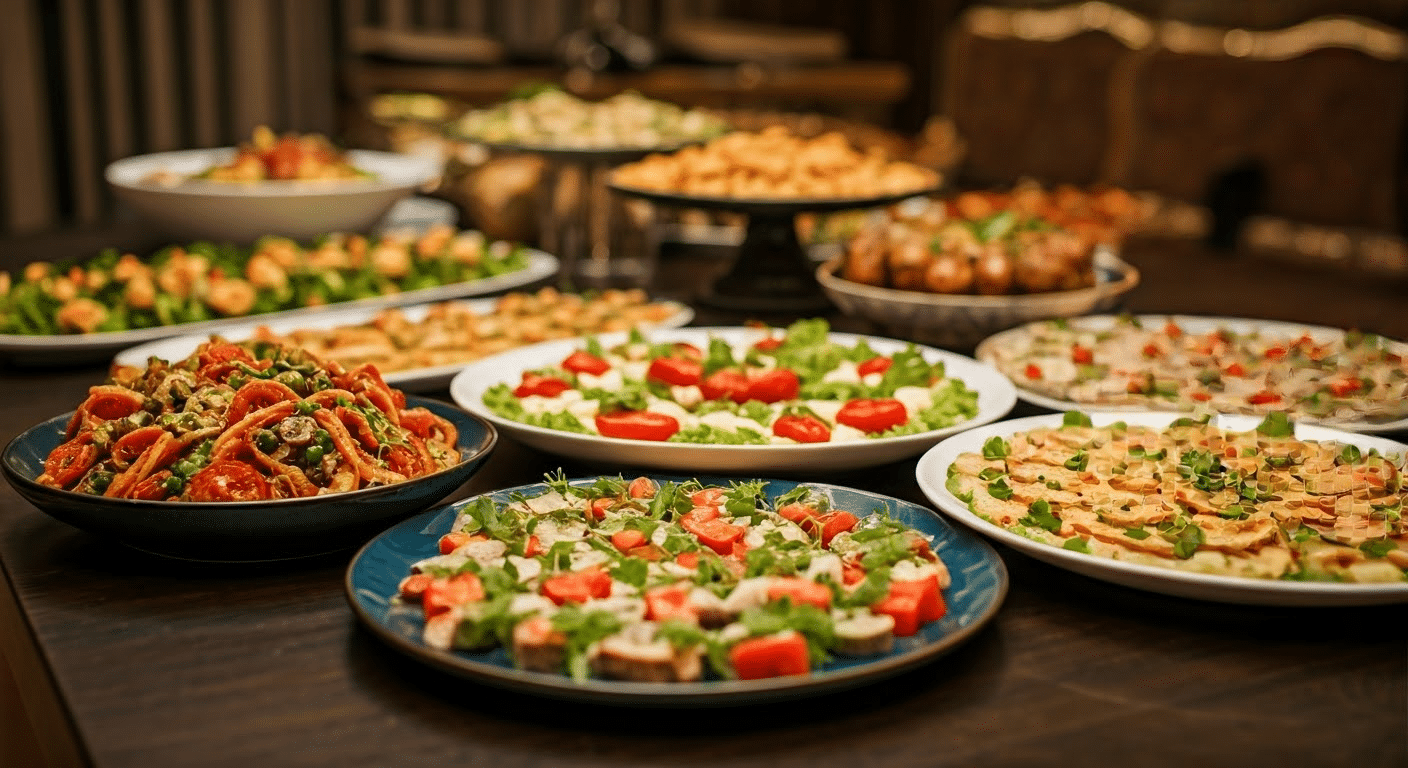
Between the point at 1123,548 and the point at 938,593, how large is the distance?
0.69 ft

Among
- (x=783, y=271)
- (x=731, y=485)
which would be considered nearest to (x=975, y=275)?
(x=783, y=271)

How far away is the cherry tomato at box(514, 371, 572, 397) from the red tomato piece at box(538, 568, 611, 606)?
62 centimetres

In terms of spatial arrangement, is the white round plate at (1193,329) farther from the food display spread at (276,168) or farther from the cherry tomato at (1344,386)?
the food display spread at (276,168)

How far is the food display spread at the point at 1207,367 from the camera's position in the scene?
171cm

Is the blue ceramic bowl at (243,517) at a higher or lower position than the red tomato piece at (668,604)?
lower

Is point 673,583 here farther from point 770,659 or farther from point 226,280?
point 226,280

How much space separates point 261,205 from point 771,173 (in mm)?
1018

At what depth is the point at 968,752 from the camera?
3.23 feet

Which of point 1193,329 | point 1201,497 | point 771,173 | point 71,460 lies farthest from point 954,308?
point 71,460

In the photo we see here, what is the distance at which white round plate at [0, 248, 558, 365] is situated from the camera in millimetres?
2049

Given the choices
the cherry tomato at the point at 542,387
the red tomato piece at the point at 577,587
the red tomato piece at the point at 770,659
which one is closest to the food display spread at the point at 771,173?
the cherry tomato at the point at 542,387

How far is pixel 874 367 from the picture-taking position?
180 cm

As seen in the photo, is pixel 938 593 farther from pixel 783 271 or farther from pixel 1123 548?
pixel 783 271

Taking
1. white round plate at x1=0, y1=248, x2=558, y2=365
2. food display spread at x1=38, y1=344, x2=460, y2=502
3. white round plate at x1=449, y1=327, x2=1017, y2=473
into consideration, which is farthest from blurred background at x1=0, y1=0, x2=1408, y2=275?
food display spread at x1=38, y1=344, x2=460, y2=502
